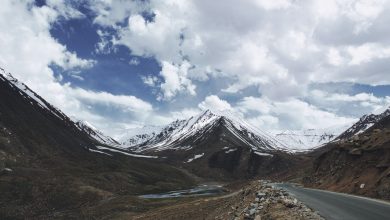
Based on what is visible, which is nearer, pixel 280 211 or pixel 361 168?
pixel 280 211

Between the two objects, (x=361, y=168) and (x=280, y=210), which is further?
(x=361, y=168)

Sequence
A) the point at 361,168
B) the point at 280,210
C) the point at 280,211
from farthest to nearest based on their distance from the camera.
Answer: the point at 361,168
the point at 280,210
the point at 280,211

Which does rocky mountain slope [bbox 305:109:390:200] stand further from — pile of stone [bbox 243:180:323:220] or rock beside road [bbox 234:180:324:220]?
rock beside road [bbox 234:180:324:220]

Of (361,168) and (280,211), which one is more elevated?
(361,168)

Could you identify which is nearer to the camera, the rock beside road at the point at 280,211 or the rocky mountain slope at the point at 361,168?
the rock beside road at the point at 280,211

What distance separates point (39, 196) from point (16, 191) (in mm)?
9059

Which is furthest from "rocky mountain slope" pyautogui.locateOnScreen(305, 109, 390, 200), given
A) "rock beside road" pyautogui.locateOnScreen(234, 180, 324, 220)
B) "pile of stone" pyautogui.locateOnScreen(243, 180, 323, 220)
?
"rock beside road" pyautogui.locateOnScreen(234, 180, 324, 220)

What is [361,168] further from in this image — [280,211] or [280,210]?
[280,211]

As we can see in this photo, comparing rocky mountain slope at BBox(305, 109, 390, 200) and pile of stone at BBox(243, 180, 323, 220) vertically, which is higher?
rocky mountain slope at BBox(305, 109, 390, 200)

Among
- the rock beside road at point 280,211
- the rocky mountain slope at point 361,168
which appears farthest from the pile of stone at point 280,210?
the rocky mountain slope at point 361,168

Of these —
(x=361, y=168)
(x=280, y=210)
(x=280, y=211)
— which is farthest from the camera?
(x=361, y=168)

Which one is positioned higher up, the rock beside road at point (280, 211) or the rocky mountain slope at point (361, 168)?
the rocky mountain slope at point (361, 168)

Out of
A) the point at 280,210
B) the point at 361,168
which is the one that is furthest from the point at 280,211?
the point at 361,168

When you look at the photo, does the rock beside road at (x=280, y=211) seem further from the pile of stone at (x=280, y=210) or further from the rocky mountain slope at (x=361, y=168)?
the rocky mountain slope at (x=361, y=168)
